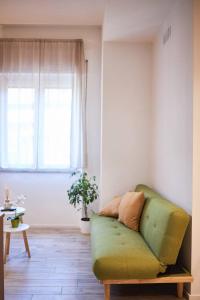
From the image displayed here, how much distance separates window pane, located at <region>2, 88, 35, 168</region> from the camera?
4555mm

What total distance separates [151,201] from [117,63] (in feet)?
6.60

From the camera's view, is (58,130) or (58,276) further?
(58,130)

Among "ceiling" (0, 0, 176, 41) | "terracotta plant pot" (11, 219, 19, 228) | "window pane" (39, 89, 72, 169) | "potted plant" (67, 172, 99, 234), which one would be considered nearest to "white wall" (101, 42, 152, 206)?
"ceiling" (0, 0, 176, 41)

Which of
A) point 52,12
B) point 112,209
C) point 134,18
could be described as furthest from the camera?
point 52,12

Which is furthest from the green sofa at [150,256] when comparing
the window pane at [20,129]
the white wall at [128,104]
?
the window pane at [20,129]

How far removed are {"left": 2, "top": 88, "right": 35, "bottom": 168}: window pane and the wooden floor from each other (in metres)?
1.23

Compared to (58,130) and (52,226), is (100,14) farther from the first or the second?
(52,226)

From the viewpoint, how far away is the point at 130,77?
4.02 meters

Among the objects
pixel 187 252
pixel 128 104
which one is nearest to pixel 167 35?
pixel 128 104

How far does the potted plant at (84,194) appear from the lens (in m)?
4.21

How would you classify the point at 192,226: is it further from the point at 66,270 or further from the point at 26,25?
the point at 26,25

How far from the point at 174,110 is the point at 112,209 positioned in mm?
1461

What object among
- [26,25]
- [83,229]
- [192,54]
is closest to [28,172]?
[83,229]

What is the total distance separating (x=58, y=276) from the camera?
9.63ft
